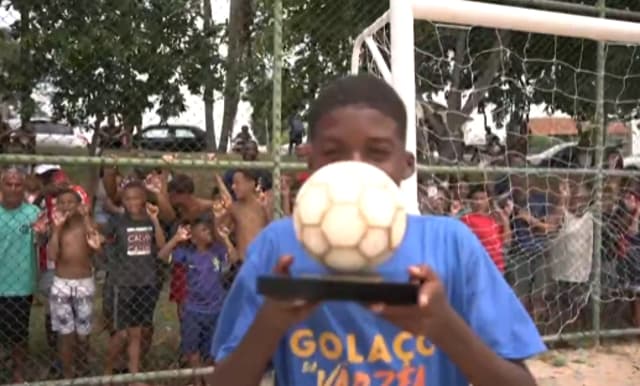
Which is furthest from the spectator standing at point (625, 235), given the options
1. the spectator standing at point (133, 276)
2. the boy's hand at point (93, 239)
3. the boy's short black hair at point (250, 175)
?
the boy's hand at point (93, 239)

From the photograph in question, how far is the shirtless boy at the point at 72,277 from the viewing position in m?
5.20

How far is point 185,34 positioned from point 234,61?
0.61m

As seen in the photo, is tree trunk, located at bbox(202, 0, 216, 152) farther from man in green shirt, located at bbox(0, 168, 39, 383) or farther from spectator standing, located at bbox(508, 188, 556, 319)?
spectator standing, located at bbox(508, 188, 556, 319)

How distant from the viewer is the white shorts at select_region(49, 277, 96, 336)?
5.21 meters

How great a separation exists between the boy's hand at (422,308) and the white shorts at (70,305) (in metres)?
4.34

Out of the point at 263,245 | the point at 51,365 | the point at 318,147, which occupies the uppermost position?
the point at 318,147

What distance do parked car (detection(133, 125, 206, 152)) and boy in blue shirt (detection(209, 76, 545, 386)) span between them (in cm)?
374

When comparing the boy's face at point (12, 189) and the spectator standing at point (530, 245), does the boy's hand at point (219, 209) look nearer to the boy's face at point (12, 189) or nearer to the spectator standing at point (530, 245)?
the boy's face at point (12, 189)

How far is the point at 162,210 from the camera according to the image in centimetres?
549

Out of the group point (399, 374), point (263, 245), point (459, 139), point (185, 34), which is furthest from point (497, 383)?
point (185, 34)

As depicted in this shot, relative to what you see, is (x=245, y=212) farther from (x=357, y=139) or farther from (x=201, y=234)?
(x=357, y=139)

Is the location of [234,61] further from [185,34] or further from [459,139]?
[459,139]

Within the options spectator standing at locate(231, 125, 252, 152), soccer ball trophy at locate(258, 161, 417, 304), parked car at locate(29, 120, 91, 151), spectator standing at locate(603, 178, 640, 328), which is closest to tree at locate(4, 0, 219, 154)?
parked car at locate(29, 120, 91, 151)

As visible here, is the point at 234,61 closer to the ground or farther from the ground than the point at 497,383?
farther from the ground
